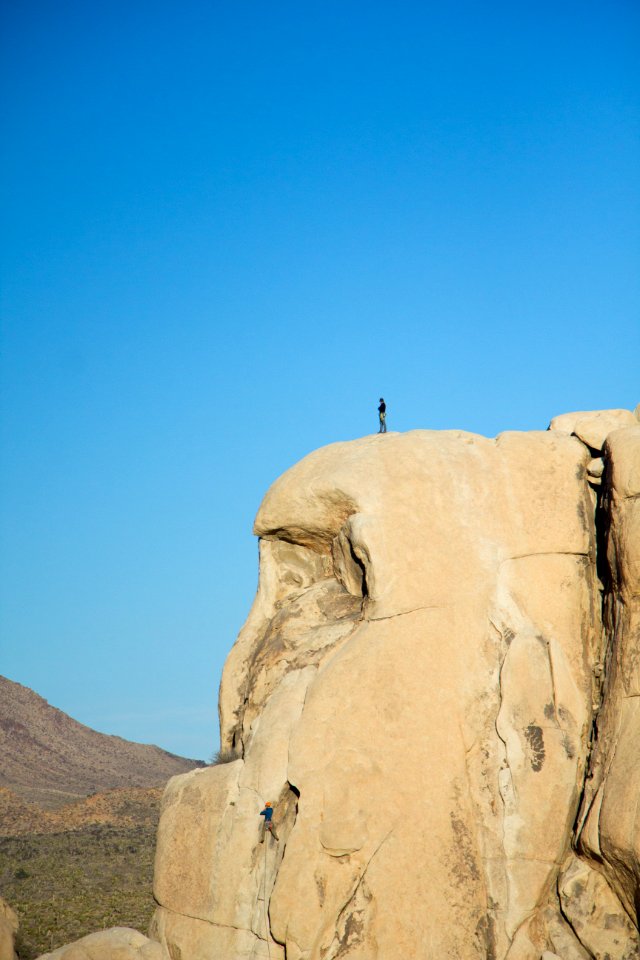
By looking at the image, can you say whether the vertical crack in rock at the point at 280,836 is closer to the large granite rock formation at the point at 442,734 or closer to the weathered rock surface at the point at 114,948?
the large granite rock formation at the point at 442,734

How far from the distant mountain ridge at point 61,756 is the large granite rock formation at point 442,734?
188ft

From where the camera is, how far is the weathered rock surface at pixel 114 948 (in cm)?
1658

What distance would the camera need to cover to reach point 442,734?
1584 cm

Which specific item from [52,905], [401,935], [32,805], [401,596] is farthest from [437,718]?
[32,805]

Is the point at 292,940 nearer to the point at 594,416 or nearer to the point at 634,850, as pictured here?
the point at 634,850

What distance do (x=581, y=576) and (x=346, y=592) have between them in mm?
3775

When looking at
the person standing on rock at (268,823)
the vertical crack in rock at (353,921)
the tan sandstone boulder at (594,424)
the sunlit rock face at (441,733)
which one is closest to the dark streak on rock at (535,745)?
the sunlit rock face at (441,733)

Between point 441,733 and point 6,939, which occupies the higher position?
point 441,733

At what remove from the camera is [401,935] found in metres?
15.1

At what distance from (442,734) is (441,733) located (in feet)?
0.07

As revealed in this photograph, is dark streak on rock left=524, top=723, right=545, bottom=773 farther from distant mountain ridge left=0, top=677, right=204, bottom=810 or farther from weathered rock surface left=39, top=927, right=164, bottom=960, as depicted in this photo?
distant mountain ridge left=0, top=677, right=204, bottom=810

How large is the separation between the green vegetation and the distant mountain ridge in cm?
2980

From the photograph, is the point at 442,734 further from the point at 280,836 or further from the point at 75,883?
the point at 75,883

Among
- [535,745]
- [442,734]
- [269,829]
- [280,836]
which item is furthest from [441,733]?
[269,829]
